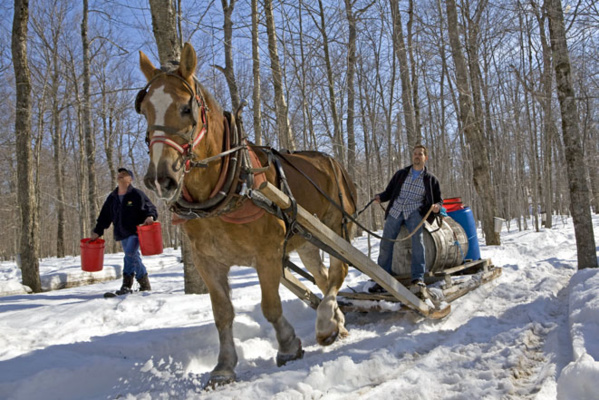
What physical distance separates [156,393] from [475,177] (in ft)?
A: 34.2

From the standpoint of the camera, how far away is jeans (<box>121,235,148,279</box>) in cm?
652

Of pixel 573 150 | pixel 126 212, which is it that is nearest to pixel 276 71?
pixel 126 212

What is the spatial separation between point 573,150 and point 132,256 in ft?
23.0

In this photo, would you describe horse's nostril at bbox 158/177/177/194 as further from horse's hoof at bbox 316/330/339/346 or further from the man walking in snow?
the man walking in snow

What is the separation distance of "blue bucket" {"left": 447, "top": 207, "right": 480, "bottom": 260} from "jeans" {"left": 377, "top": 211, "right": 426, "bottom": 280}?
191cm

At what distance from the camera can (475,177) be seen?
37.0ft

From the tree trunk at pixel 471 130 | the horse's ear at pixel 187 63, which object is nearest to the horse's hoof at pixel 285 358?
the horse's ear at pixel 187 63

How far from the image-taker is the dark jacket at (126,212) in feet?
21.1

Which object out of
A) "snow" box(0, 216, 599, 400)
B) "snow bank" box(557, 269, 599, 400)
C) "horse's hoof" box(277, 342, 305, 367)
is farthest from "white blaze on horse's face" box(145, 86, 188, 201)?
"snow bank" box(557, 269, 599, 400)

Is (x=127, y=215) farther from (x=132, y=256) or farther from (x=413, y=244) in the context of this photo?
(x=413, y=244)

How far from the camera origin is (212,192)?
288cm

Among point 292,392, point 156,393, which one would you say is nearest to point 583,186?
point 292,392

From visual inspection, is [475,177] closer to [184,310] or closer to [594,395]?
[184,310]

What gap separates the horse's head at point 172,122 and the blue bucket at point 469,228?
202 inches
